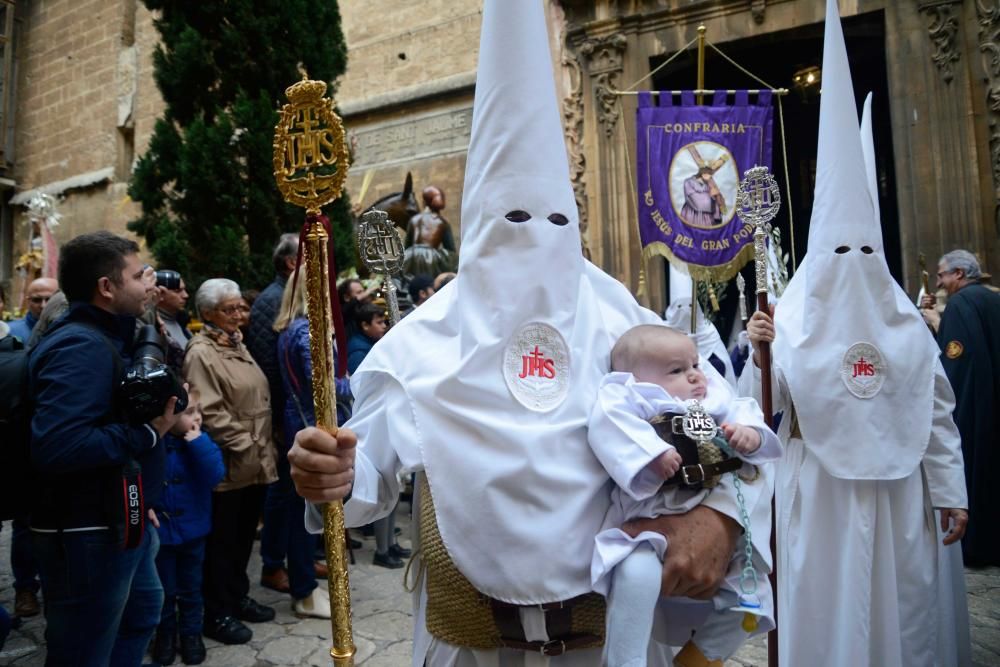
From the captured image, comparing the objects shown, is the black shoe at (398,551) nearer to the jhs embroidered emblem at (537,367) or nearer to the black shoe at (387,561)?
the black shoe at (387,561)

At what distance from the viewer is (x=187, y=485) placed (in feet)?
12.0

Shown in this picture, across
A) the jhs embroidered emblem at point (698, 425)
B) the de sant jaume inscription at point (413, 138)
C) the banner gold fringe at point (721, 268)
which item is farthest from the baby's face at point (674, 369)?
the de sant jaume inscription at point (413, 138)

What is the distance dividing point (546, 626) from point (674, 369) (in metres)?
0.74

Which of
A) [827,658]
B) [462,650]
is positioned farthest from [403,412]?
[827,658]

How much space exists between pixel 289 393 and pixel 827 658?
322 cm

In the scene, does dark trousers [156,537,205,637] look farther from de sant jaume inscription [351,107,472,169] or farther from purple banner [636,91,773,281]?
de sant jaume inscription [351,107,472,169]

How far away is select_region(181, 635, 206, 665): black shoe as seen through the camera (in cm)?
371

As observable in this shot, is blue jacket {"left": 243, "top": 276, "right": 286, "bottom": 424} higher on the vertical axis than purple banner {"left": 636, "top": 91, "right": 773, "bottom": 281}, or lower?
lower

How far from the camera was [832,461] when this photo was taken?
3.17m

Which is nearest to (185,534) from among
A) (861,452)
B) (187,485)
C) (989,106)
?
(187,485)

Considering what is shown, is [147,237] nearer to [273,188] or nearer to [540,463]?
[273,188]

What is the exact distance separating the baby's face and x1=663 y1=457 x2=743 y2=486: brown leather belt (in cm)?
24

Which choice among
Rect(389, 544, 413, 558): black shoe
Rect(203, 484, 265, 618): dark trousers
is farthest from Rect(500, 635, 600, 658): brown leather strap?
Rect(389, 544, 413, 558): black shoe

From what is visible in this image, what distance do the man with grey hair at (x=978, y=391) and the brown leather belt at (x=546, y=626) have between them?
429 cm
